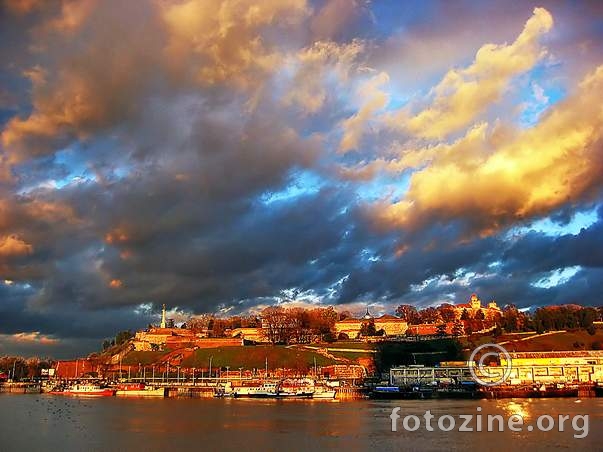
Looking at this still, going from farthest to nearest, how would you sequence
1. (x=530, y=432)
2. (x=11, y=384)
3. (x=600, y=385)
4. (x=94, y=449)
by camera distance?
(x=11, y=384) < (x=600, y=385) < (x=530, y=432) < (x=94, y=449)

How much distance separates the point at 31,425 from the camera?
213ft

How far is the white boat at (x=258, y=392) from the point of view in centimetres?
11469

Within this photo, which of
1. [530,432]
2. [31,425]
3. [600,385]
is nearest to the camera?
[530,432]

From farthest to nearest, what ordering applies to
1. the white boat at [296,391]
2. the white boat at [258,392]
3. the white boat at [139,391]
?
1. the white boat at [139,391]
2. the white boat at [258,392]
3. the white boat at [296,391]

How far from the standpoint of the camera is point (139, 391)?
136 meters

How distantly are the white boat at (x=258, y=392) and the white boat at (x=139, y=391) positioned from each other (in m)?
21.7

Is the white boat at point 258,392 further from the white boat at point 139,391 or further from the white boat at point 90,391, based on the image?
the white boat at point 90,391

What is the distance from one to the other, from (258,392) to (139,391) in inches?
1366

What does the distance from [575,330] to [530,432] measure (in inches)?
5546

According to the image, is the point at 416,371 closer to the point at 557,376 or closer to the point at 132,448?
the point at 557,376

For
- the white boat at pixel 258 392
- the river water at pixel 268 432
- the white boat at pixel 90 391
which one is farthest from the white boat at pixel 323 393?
the white boat at pixel 90 391

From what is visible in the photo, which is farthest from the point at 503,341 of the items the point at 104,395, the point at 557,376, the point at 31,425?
the point at 31,425

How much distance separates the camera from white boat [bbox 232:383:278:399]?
115m

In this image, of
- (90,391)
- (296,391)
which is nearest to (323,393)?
(296,391)
